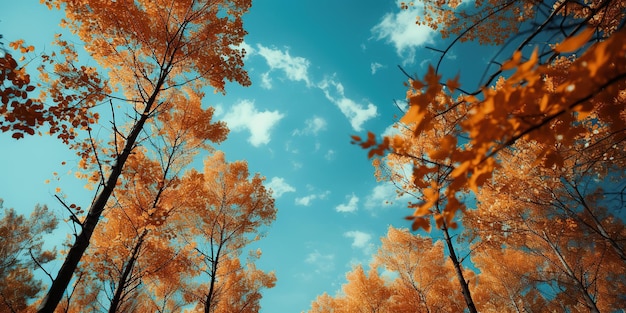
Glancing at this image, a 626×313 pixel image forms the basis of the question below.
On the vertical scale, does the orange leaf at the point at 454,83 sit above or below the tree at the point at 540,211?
below

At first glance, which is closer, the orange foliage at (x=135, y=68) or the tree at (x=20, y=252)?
the orange foliage at (x=135, y=68)

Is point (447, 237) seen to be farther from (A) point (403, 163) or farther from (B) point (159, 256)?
(B) point (159, 256)

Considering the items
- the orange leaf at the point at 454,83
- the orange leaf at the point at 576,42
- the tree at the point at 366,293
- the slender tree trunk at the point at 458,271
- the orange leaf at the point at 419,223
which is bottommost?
the orange leaf at the point at 419,223

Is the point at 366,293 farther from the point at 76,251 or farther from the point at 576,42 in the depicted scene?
the point at 576,42

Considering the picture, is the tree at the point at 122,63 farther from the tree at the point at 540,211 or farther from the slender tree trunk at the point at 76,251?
the tree at the point at 540,211

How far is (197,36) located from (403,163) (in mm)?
5058

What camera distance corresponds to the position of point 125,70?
496cm

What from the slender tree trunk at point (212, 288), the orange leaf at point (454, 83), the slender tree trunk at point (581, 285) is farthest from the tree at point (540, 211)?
the slender tree trunk at point (212, 288)

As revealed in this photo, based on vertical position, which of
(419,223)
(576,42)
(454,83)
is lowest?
(419,223)

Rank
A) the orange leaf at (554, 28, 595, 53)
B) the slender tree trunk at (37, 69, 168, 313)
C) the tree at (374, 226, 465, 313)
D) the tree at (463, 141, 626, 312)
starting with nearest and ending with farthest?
the orange leaf at (554, 28, 595, 53) < the slender tree trunk at (37, 69, 168, 313) < the tree at (463, 141, 626, 312) < the tree at (374, 226, 465, 313)

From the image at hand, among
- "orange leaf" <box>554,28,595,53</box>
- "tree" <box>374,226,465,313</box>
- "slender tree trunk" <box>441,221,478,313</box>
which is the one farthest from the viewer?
"tree" <box>374,226,465,313</box>

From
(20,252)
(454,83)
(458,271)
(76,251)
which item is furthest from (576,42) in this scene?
(20,252)

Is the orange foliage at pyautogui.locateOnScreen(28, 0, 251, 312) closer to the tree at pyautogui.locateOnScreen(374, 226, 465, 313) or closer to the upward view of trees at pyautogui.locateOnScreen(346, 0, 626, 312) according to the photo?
the upward view of trees at pyautogui.locateOnScreen(346, 0, 626, 312)

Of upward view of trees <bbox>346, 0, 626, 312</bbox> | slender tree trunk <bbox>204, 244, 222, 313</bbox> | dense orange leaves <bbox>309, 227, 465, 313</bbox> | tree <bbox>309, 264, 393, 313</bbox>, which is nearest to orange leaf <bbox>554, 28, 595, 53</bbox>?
upward view of trees <bbox>346, 0, 626, 312</bbox>
